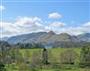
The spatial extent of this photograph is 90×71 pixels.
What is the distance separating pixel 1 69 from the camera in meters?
14.3

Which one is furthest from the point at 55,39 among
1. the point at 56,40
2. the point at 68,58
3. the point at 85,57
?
the point at 85,57

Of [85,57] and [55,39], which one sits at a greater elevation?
[55,39]

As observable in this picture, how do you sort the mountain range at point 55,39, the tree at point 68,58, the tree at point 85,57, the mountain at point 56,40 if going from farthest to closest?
the mountain range at point 55,39, the mountain at point 56,40, the tree at point 68,58, the tree at point 85,57

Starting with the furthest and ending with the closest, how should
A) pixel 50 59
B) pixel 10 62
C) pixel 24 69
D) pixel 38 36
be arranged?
pixel 38 36 → pixel 50 59 → pixel 10 62 → pixel 24 69

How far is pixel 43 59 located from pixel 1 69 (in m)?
16.1

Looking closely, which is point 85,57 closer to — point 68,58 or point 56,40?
point 68,58

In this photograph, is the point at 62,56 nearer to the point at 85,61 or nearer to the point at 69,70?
the point at 85,61

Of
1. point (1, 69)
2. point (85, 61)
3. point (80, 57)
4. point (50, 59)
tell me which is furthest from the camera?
point (50, 59)

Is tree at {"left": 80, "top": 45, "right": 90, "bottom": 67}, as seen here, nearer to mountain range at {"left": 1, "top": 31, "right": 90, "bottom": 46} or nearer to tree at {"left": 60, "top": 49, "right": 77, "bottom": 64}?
tree at {"left": 60, "top": 49, "right": 77, "bottom": 64}

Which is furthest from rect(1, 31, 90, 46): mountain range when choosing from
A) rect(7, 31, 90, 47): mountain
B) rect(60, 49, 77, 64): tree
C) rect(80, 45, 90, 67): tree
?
rect(80, 45, 90, 67): tree

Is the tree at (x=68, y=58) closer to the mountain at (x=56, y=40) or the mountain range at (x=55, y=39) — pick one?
the mountain at (x=56, y=40)

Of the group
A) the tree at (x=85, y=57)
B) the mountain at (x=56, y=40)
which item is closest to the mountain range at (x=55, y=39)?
the mountain at (x=56, y=40)

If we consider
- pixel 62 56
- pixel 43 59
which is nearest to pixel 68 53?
pixel 62 56

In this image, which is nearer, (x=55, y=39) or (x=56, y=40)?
(x=56, y=40)
